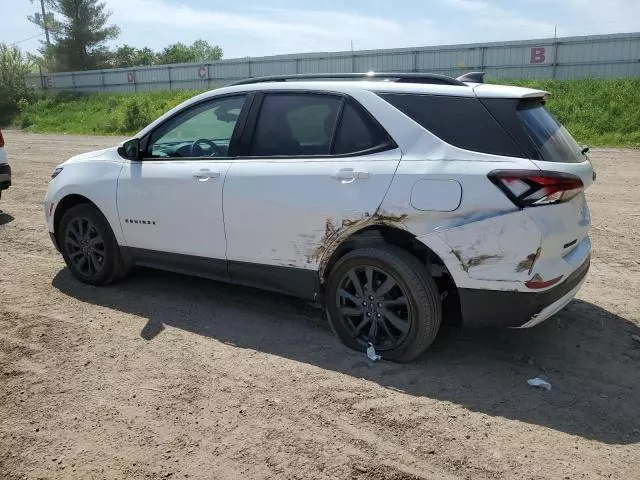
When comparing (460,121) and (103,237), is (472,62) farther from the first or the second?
(460,121)

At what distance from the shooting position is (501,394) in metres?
3.47

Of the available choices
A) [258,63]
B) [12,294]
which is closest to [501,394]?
[12,294]

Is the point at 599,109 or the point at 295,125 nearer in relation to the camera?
the point at 295,125

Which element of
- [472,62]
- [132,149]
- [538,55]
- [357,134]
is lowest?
[132,149]

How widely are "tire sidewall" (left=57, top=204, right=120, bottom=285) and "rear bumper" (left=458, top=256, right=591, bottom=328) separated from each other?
124 inches

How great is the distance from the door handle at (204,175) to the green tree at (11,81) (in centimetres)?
3470

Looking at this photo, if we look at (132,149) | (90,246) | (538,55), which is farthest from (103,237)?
(538,55)

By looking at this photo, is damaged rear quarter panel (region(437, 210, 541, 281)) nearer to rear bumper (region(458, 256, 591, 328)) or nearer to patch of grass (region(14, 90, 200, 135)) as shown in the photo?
rear bumper (region(458, 256, 591, 328))

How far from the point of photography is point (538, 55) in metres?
23.2

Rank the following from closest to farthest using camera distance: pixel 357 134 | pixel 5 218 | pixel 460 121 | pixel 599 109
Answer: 1. pixel 460 121
2. pixel 357 134
3. pixel 5 218
4. pixel 599 109

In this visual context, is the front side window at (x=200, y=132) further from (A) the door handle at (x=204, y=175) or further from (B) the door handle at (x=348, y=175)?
(B) the door handle at (x=348, y=175)

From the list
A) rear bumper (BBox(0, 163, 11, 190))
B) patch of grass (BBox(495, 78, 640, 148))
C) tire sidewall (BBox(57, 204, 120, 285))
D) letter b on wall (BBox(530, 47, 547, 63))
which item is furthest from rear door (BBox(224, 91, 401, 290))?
letter b on wall (BBox(530, 47, 547, 63))

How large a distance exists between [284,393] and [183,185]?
192 centimetres

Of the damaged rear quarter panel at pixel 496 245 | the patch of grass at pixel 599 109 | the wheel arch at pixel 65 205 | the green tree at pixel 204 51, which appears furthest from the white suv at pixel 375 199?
the green tree at pixel 204 51
